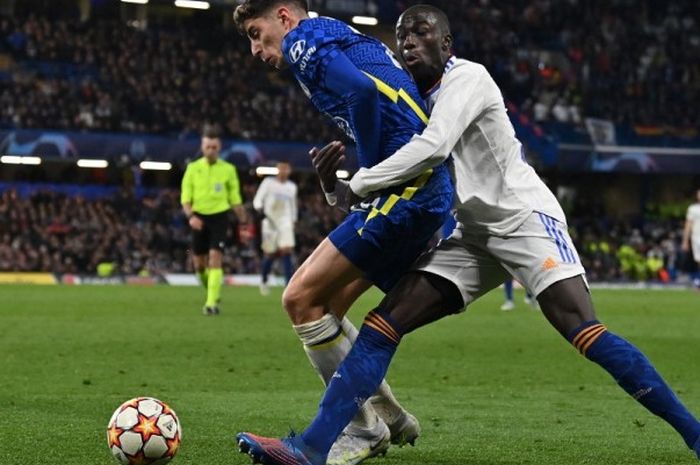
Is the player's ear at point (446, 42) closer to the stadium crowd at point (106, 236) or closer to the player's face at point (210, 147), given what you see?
the player's face at point (210, 147)

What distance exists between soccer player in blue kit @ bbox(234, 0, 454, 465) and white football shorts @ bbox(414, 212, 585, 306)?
139mm

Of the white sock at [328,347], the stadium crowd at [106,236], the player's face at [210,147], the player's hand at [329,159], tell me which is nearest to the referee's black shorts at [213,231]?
the player's face at [210,147]

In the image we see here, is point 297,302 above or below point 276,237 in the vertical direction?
above

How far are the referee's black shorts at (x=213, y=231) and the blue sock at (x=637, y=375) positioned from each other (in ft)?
34.8

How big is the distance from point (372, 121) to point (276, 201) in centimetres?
1713

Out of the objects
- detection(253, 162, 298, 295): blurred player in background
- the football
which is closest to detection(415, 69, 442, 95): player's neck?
the football

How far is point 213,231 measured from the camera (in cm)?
1528

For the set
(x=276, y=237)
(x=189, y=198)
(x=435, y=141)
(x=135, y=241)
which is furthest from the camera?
(x=135, y=241)

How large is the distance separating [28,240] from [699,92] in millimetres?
22999

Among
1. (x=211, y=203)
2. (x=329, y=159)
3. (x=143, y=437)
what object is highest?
(x=329, y=159)

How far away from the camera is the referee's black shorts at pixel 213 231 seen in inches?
599

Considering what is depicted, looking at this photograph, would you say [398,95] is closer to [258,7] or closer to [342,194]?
[342,194]

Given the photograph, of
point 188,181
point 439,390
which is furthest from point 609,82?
point 439,390

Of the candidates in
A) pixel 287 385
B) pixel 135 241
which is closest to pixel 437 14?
pixel 287 385
